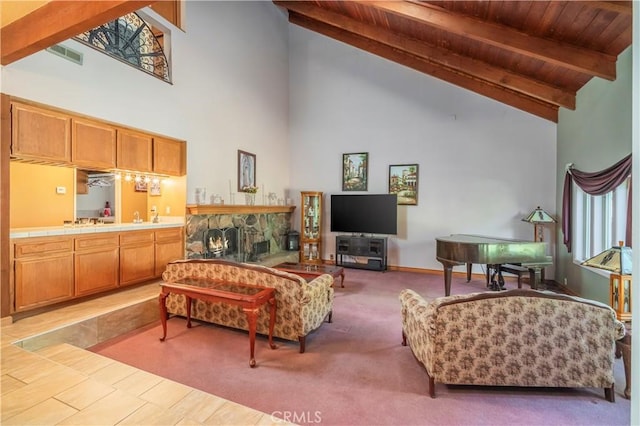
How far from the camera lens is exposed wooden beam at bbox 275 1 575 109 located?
470 cm

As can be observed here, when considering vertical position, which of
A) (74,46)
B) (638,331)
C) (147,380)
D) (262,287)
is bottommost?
(147,380)

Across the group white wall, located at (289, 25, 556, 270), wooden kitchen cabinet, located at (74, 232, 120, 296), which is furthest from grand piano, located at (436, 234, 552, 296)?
wooden kitchen cabinet, located at (74, 232, 120, 296)

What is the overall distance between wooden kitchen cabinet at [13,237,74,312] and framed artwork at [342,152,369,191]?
5.32 m

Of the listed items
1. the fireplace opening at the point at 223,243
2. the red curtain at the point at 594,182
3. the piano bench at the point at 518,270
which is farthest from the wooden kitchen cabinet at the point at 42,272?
the red curtain at the point at 594,182

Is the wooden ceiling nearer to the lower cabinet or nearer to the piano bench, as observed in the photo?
the piano bench

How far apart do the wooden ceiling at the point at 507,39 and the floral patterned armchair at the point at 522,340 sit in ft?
8.85

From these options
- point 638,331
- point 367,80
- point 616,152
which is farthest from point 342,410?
point 367,80

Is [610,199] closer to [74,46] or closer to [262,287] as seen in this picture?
[262,287]

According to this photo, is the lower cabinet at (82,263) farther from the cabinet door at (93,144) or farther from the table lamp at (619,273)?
the table lamp at (619,273)

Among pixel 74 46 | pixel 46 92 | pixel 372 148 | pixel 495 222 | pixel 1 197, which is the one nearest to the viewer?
pixel 1 197

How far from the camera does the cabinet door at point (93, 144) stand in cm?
352

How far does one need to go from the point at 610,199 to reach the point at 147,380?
5713mm

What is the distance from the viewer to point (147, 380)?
2.18 metres

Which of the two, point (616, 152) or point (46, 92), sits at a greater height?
point (46, 92)
